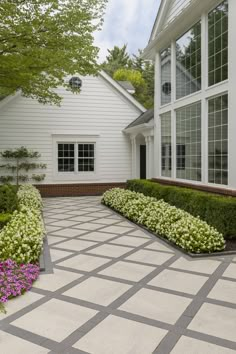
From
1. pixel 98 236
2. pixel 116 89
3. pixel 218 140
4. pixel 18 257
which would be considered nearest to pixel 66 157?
pixel 116 89

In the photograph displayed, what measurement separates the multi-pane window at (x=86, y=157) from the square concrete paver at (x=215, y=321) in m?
12.0

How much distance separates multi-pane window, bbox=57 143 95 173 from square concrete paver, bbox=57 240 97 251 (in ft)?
28.4

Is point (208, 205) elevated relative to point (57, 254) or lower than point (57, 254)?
elevated

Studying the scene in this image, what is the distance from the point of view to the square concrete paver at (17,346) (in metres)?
2.78

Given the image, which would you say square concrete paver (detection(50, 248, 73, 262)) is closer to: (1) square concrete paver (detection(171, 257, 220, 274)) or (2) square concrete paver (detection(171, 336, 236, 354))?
(1) square concrete paver (detection(171, 257, 220, 274))

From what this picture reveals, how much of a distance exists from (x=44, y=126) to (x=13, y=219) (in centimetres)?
847

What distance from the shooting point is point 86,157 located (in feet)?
49.8

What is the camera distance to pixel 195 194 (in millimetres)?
7609

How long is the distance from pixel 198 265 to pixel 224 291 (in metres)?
1.09

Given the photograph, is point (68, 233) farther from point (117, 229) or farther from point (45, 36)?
point (45, 36)

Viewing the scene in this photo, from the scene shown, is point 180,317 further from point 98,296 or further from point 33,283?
point 33,283

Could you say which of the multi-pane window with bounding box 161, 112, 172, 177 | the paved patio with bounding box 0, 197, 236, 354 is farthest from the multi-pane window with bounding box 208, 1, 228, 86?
the paved patio with bounding box 0, 197, 236, 354

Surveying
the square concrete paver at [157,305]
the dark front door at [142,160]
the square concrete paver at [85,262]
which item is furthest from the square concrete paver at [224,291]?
the dark front door at [142,160]

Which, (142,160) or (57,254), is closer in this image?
(57,254)
